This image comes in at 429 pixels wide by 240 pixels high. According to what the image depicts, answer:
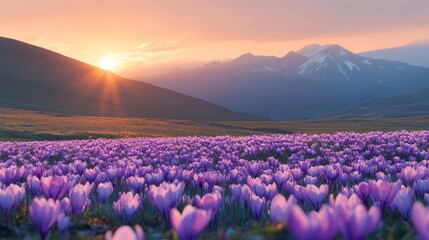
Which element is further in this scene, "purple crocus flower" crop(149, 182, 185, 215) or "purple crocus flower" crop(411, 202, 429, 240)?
"purple crocus flower" crop(149, 182, 185, 215)

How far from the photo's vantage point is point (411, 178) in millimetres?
5492

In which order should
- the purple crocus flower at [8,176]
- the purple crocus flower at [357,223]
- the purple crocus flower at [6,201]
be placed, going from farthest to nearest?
the purple crocus flower at [8,176] → the purple crocus flower at [6,201] → the purple crocus flower at [357,223]

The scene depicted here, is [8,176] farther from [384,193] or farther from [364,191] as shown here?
[384,193]

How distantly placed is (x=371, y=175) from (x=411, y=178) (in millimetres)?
1965

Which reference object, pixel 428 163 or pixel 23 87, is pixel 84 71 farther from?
pixel 428 163

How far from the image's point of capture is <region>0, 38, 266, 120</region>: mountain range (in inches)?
4271

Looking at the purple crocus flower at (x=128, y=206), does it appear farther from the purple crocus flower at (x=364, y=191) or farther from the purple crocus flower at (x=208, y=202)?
the purple crocus flower at (x=364, y=191)

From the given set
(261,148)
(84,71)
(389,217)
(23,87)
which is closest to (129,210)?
(389,217)

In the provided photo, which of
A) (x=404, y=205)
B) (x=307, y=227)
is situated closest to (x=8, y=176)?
(x=404, y=205)

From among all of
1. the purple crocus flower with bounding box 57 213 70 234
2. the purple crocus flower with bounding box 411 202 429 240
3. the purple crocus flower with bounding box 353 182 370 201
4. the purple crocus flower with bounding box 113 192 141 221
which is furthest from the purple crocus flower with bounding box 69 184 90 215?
the purple crocus flower with bounding box 411 202 429 240

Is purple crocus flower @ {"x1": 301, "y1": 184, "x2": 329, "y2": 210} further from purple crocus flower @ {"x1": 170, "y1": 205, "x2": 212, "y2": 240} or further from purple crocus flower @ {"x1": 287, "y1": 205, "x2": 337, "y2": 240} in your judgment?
purple crocus flower @ {"x1": 287, "y1": 205, "x2": 337, "y2": 240}

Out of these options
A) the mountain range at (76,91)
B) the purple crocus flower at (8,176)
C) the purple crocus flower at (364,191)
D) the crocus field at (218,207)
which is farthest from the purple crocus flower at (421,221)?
the mountain range at (76,91)

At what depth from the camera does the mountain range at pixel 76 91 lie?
108 meters

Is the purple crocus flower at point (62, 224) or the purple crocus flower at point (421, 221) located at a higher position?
the purple crocus flower at point (421, 221)
